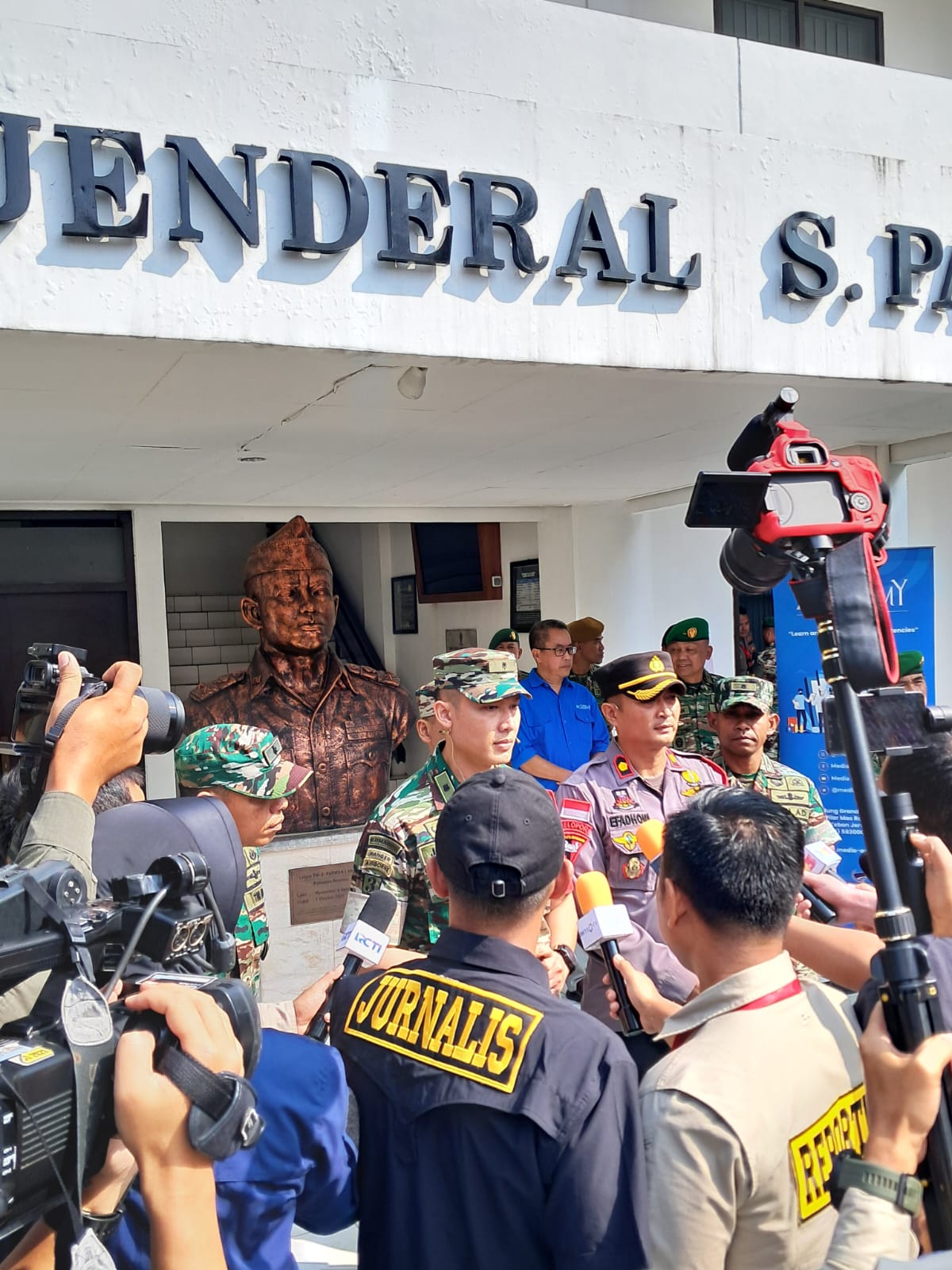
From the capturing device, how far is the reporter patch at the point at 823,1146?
4.37 ft

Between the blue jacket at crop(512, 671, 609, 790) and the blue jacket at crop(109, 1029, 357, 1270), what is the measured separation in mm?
4133

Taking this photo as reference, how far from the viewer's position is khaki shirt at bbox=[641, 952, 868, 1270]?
129cm

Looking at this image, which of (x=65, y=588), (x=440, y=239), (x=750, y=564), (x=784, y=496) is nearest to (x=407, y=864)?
(x=750, y=564)

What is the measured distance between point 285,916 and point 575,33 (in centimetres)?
418

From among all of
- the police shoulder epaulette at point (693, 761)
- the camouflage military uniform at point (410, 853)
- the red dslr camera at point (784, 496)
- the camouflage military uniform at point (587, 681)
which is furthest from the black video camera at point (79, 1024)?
the camouflage military uniform at point (587, 681)

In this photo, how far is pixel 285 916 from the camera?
5.09 m

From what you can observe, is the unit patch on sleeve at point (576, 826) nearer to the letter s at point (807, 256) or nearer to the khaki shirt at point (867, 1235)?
the khaki shirt at point (867, 1235)

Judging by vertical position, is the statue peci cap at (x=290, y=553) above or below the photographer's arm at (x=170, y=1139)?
above

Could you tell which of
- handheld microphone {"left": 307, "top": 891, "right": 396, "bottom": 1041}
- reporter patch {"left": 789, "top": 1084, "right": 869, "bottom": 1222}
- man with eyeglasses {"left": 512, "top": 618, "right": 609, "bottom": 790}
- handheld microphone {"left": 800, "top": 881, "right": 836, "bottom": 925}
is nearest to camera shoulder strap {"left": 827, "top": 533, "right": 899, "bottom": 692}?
reporter patch {"left": 789, "top": 1084, "right": 869, "bottom": 1222}

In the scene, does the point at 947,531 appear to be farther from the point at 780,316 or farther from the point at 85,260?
the point at 85,260

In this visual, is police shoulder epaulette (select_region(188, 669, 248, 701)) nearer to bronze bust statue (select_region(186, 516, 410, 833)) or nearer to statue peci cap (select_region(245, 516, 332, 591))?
bronze bust statue (select_region(186, 516, 410, 833))

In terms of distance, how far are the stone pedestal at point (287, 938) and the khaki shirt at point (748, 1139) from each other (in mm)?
3603

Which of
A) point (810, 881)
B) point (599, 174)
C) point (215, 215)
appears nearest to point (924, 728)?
point (810, 881)

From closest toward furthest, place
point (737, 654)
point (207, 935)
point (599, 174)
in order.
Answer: point (207, 935) < point (599, 174) < point (737, 654)
